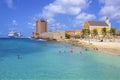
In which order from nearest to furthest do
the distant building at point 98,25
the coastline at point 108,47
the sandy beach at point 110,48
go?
the sandy beach at point 110,48 → the coastline at point 108,47 → the distant building at point 98,25

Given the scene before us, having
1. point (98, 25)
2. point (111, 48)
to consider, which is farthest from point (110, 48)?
point (98, 25)

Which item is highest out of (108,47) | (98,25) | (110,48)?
(98,25)

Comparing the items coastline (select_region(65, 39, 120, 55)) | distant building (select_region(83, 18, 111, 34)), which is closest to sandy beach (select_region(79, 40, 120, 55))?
coastline (select_region(65, 39, 120, 55))

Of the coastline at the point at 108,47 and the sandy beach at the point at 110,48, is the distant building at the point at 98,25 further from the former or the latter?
the sandy beach at the point at 110,48

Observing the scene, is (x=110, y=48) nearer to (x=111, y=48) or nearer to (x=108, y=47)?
(x=111, y=48)

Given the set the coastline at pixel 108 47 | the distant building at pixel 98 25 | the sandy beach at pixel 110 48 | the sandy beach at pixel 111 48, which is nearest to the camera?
the sandy beach at pixel 110 48

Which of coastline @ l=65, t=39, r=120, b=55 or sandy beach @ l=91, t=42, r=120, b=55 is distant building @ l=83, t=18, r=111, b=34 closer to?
coastline @ l=65, t=39, r=120, b=55

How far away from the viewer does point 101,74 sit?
2602 cm

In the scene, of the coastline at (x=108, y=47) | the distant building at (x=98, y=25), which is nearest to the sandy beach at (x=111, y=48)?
the coastline at (x=108, y=47)

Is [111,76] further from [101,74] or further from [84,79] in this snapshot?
[84,79]

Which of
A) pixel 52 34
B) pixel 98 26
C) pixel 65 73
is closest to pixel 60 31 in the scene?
pixel 52 34

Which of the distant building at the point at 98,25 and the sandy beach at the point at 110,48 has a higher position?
the distant building at the point at 98,25

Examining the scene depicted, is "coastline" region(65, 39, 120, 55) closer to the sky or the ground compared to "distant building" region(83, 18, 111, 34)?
closer to the ground

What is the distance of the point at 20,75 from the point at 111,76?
9.91m
